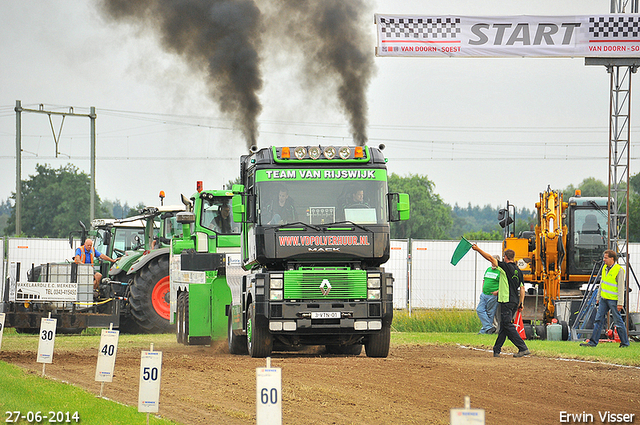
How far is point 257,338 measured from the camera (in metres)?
14.6

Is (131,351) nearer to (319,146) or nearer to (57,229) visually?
(319,146)

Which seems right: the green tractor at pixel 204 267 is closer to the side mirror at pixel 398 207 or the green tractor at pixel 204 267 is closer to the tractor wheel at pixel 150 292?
the tractor wheel at pixel 150 292

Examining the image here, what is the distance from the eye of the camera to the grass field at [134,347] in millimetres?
9586

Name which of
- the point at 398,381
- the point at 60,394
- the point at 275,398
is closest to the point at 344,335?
the point at 398,381

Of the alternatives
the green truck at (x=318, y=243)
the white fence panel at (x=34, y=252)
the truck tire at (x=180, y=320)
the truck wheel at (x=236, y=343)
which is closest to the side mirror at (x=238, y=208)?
the green truck at (x=318, y=243)

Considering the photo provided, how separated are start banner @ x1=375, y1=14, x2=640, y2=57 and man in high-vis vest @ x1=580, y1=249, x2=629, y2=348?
16.7ft

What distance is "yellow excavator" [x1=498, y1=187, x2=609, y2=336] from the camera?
78.0 feet

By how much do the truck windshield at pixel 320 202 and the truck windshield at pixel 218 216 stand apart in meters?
5.24

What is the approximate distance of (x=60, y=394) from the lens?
34.9 ft

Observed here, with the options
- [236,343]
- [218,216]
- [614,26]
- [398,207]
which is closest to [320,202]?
[398,207]

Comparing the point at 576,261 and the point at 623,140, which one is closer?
the point at 623,140

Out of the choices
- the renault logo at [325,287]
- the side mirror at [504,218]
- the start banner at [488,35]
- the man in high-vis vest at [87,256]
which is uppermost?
the start banner at [488,35]

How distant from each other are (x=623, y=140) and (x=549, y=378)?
9010 mm

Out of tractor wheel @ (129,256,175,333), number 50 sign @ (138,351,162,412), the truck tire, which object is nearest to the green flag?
the truck tire
